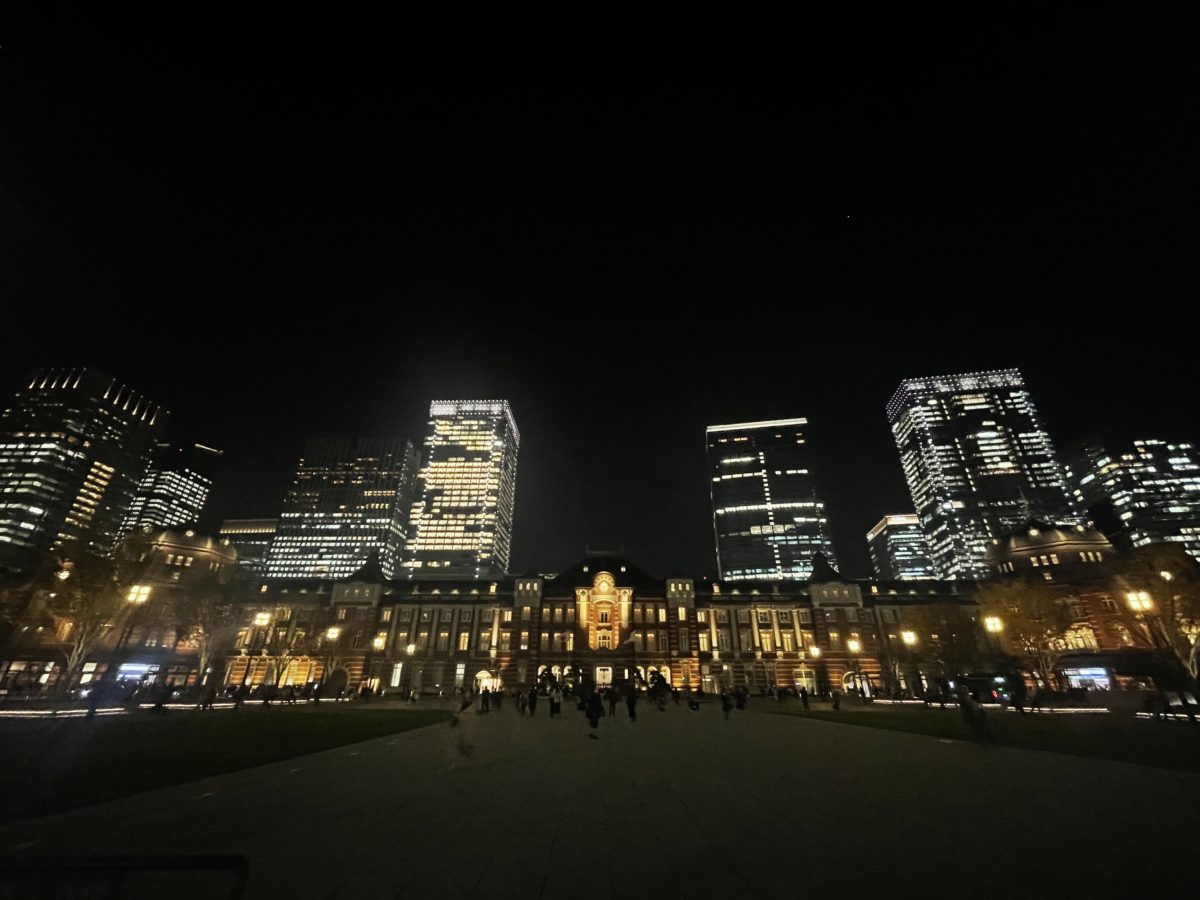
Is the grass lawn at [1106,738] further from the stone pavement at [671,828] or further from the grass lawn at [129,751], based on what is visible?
the grass lawn at [129,751]

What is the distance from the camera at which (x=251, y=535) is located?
634 feet

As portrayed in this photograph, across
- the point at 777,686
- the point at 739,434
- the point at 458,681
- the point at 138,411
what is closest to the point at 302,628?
the point at 458,681

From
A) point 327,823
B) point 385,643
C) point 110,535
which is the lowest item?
point 327,823

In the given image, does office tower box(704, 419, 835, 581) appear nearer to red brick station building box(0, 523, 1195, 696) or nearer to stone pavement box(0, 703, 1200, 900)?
red brick station building box(0, 523, 1195, 696)

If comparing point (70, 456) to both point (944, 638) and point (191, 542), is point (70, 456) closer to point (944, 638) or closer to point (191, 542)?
point (191, 542)

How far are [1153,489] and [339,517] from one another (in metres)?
255

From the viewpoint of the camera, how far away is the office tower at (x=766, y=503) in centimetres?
16825

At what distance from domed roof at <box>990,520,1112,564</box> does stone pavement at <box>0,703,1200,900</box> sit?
3021 inches

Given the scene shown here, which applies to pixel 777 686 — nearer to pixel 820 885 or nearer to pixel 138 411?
pixel 820 885

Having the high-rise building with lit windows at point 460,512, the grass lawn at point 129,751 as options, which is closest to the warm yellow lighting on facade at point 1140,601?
the grass lawn at point 129,751

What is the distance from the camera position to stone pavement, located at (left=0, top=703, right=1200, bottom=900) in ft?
17.7

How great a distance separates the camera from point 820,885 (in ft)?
17.1

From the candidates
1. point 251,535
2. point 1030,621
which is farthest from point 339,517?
point 1030,621

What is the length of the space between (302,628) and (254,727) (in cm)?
5207
